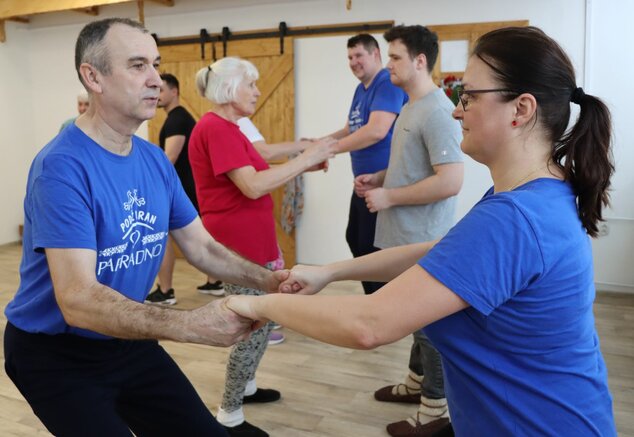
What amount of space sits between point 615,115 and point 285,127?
114 inches

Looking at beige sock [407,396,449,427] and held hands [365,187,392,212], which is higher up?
held hands [365,187,392,212]

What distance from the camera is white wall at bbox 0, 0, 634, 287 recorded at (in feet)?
15.6

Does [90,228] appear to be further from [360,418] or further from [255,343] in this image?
[360,418]

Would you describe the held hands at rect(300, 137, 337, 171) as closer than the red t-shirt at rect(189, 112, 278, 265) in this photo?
No

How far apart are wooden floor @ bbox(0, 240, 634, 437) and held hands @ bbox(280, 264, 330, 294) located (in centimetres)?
124

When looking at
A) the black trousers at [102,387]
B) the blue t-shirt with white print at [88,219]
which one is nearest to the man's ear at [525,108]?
the blue t-shirt with white print at [88,219]

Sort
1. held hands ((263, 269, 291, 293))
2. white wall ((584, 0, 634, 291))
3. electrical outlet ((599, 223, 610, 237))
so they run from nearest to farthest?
held hands ((263, 269, 291, 293)) → white wall ((584, 0, 634, 291)) → electrical outlet ((599, 223, 610, 237))

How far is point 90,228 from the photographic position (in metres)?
1.45

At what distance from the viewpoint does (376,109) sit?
3354mm

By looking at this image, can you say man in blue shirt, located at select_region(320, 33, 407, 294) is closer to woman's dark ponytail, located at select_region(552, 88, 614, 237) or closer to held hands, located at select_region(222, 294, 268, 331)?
held hands, located at select_region(222, 294, 268, 331)

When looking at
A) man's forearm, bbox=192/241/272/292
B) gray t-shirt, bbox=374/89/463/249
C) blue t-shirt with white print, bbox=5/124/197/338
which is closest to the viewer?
blue t-shirt with white print, bbox=5/124/197/338

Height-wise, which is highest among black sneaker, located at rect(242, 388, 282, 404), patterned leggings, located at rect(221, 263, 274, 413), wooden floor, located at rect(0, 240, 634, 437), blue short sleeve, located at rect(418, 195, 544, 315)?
blue short sleeve, located at rect(418, 195, 544, 315)

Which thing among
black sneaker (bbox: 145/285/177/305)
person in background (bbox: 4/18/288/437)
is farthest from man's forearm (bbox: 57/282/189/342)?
black sneaker (bbox: 145/285/177/305)

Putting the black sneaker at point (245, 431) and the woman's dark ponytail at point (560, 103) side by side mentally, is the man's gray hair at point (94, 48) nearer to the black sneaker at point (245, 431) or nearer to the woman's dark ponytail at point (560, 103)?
the woman's dark ponytail at point (560, 103)
